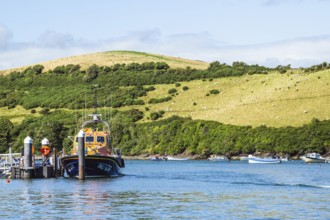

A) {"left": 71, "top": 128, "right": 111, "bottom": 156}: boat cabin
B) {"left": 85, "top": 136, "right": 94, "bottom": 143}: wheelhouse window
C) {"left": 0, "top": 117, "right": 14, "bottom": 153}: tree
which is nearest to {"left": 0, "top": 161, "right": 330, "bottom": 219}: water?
{"left": 71, "top": 128, "right": 111, "bottom": 156}: boat cabin

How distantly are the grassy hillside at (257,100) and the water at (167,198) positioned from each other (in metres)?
74.9

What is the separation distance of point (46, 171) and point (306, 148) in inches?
2817

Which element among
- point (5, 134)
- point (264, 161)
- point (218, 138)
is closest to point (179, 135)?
point (218, 138)

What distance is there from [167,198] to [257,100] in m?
111

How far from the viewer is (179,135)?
158m

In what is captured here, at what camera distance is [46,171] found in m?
78.9

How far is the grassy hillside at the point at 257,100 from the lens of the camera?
502 ft

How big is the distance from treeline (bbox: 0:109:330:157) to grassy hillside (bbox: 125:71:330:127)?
12.6ft

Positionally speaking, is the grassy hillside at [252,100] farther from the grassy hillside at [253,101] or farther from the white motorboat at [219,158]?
the white motorboat at [219,158]

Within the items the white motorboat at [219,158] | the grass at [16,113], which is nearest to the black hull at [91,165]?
the white motorboat at [219,158]

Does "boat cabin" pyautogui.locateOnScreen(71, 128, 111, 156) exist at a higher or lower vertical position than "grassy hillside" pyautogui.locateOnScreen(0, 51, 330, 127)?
lower

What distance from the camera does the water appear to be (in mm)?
47719

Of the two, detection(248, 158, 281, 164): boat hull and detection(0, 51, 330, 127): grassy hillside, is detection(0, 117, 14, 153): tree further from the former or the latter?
detection(248, 158, 281, 164): boat hull

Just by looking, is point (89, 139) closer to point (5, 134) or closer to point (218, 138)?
point (218, 138)
